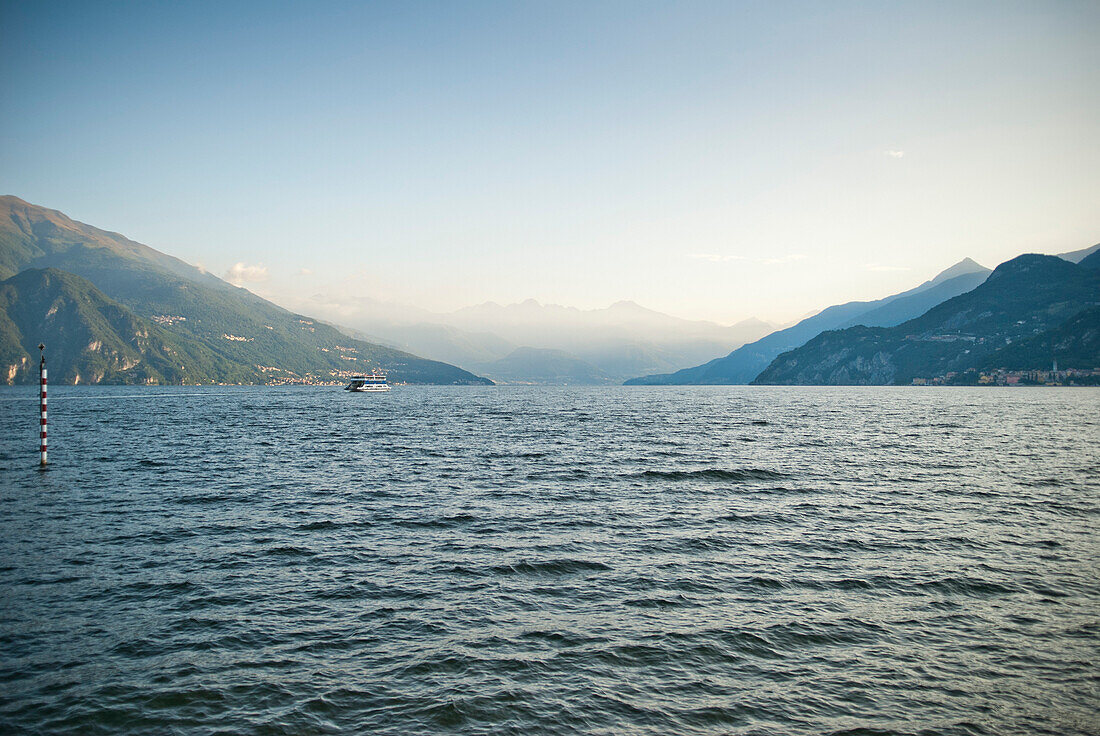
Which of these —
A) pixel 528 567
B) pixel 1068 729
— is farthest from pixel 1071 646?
pixel 528 567

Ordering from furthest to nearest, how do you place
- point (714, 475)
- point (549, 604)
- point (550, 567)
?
point (714, 475)
point (550, 567)
point (549, 604)

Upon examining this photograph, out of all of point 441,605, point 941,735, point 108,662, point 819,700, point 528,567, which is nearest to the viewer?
point 941,735

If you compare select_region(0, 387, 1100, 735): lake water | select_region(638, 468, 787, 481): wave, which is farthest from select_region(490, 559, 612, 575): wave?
select_region(638, 468, 787, 481): wave

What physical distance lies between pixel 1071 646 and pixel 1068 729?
4906 millimetres

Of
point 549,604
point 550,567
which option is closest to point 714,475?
point 550,567

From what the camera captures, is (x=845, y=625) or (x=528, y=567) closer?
(x=845, y=625)

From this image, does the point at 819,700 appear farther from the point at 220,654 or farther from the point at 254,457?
the point at 254,457

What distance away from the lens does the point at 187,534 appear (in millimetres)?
25828

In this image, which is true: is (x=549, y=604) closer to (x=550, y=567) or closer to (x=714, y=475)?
(x=550, y=567)

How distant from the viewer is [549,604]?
17.7 meters

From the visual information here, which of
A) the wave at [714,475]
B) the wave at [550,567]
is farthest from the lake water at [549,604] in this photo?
the wave at [714,475]

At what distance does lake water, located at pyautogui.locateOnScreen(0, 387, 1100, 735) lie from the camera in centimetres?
1196

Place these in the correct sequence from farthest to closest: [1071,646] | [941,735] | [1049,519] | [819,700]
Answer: [1049,519]
[1071,646]
[819,700]
[941,735]

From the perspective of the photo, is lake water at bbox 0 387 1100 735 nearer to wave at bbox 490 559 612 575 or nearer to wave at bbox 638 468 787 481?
wave at bbox 490 559 612 575
